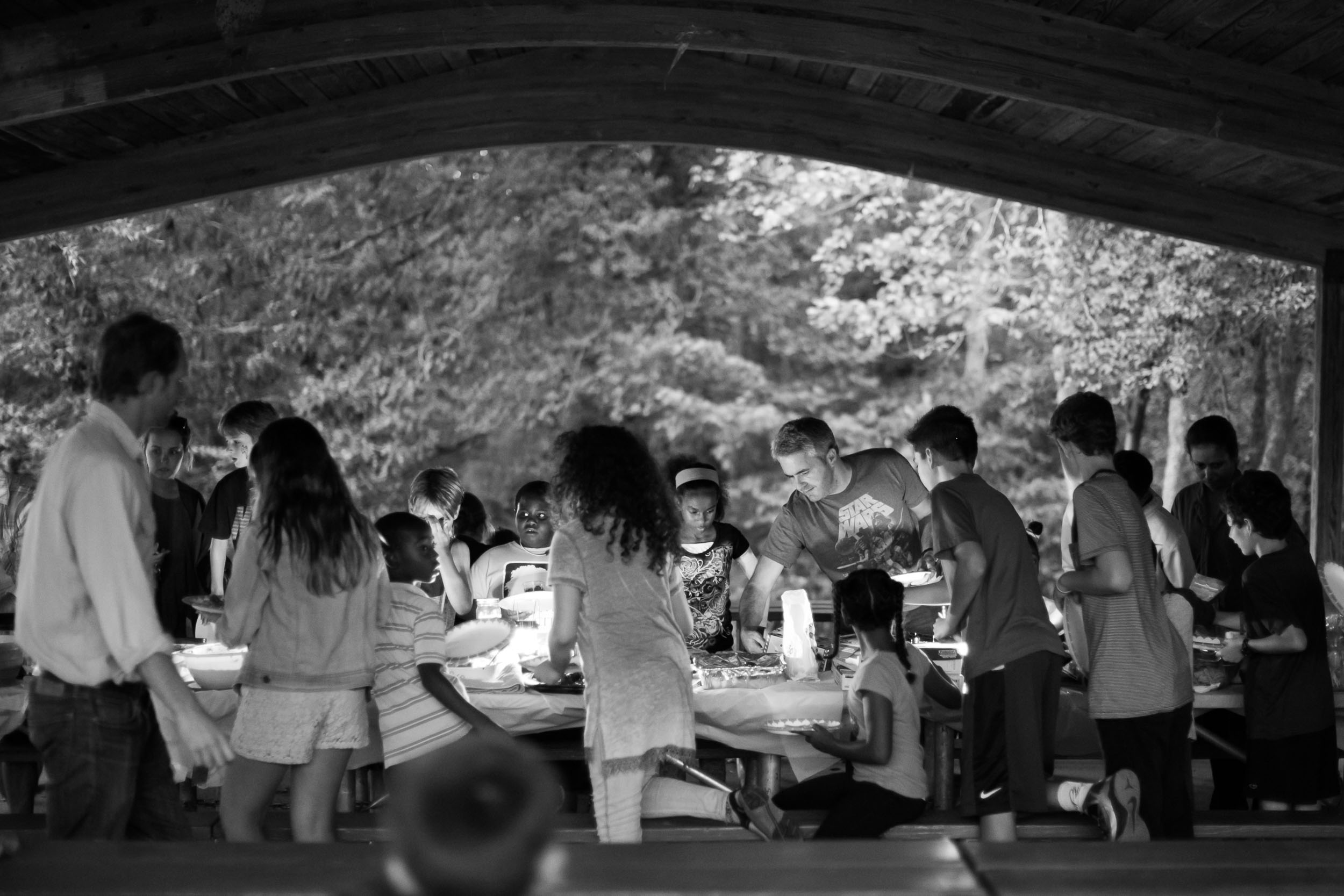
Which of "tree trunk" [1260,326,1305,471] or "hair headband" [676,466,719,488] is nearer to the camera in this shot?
"hair headband" [676,466,719,488]

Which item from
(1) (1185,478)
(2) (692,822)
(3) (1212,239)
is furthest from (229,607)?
(1) (1185,478)

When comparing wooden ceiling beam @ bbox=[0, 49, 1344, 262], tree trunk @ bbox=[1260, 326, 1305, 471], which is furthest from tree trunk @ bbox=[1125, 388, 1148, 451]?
wooden ceiling beam @ bbox=[0, 49, 1344, 262]

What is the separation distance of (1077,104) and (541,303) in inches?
361

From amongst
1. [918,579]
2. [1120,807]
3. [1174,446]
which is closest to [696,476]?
[918,579]

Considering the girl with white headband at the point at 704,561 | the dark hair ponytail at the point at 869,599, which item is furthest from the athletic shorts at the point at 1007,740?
the girl with white headband at the point at 704,561

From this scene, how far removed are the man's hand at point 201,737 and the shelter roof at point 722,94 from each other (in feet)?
11.0

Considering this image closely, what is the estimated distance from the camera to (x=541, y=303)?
14.2 m

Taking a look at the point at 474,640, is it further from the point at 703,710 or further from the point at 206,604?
the point at 206,604

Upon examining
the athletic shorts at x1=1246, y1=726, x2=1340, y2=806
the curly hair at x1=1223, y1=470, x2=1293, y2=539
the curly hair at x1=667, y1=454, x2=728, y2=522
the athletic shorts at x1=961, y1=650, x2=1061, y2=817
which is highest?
the curly hair at x1=667, y1=454, x2=728, y2=522

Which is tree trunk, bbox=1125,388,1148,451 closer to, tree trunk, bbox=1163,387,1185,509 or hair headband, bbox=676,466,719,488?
tree trunk, bbox=1163,387,1185,509

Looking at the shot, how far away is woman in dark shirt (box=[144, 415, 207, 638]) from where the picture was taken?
5.66 metres

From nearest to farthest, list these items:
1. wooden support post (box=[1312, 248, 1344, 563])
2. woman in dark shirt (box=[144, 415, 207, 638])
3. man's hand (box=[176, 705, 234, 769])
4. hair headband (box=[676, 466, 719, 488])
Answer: man's hand (box=[176, 705, 234, 769]), hair headband (box=[676, 466, 719, 488]), woman in dark shirt (box=[144, 415, 207, 638]), wooden support post (box=[1312, 248, 1344, 563])

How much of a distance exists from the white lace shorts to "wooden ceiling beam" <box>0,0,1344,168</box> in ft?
9.45

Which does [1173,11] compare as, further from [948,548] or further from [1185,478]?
[1185,478]
